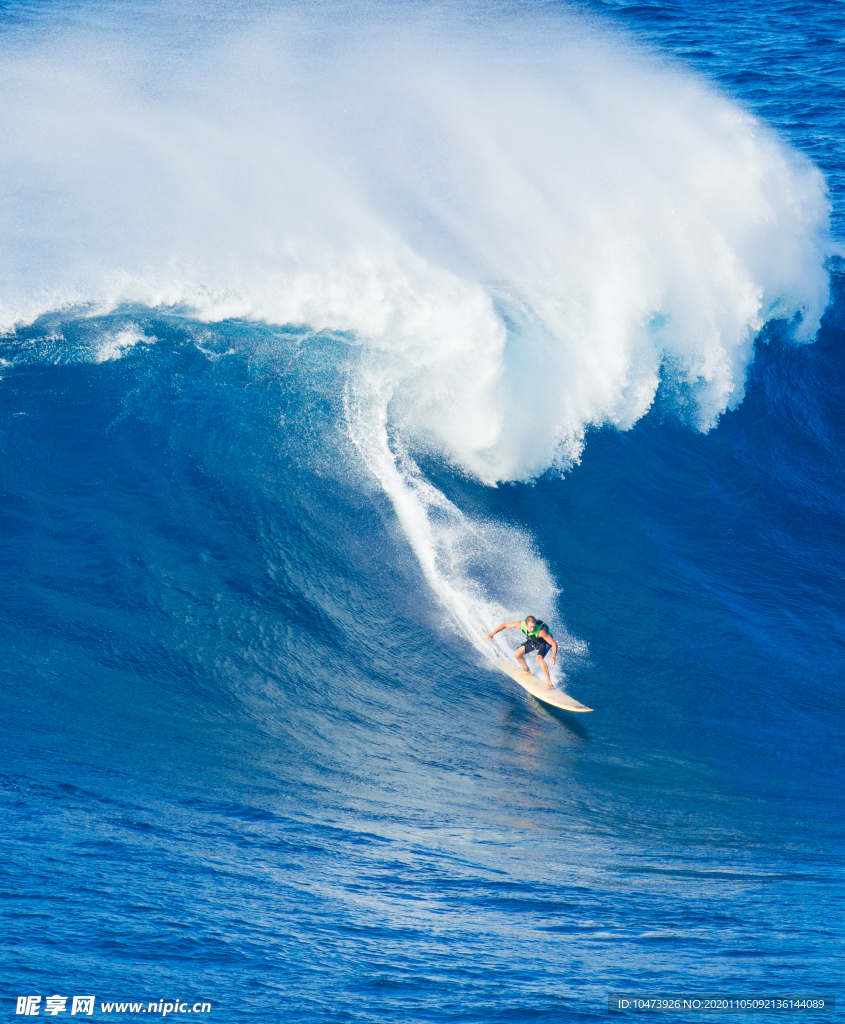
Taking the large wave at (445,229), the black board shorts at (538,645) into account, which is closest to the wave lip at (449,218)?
the large wave at (445,229)

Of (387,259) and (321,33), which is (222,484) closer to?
(387,259)

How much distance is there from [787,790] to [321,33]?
2520 cm

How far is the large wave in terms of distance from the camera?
15.2 metres

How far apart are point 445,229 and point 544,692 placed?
455 inches

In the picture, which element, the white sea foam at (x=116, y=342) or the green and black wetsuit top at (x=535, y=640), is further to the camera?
the white sea foam at (x=116, y=342)

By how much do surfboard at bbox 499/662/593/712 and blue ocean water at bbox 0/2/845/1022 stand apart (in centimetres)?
19

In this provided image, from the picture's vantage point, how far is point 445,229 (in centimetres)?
1953

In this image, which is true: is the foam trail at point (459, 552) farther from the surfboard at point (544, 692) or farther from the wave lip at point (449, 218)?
the wave lip at point (449, 218)

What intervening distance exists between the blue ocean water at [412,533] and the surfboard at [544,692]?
19 centimetres

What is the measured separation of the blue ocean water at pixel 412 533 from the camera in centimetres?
839

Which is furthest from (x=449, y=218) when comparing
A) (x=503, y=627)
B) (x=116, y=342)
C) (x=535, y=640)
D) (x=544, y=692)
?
(x=544, y=692)

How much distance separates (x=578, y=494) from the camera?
15031mm

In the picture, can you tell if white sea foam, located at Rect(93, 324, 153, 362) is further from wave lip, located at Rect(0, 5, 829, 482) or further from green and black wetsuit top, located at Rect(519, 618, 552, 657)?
green and black wetsuit top, located at Rect(519, 618, 552, 657)

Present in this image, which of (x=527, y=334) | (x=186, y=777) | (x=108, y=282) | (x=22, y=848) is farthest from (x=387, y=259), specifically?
(x=22, y=848)
